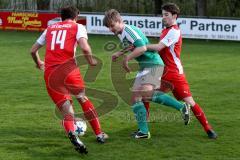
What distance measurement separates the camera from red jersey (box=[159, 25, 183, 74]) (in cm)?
798

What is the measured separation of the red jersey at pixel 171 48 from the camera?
7.98 m

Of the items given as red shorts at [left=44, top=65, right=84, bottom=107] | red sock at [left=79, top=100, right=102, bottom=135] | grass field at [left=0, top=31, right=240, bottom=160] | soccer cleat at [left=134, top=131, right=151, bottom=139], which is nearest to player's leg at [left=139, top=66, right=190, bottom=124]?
grass field at [left=0, top=31, right=240, bottom=160]

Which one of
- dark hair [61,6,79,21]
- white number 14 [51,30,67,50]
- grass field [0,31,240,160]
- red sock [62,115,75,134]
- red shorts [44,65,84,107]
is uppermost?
dark hair [61,6,79,21]

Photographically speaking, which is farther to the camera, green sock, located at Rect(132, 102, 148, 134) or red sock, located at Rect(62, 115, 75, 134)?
green sock, located at Rect(132, 102, 148, 134)

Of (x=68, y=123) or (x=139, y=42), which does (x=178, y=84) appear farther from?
(x=68, y=123)

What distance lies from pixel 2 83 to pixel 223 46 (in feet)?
39.5

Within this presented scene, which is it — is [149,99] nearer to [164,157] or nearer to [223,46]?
[164,157]

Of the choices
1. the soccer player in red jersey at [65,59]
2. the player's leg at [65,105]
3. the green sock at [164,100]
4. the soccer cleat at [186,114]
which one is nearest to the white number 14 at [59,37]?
the soccer player in red jersey at [65,59]

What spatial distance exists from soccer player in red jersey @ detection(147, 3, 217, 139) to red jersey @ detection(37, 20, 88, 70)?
3.87 feet

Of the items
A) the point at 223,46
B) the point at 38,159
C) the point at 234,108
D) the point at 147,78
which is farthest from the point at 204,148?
the point at 223,46

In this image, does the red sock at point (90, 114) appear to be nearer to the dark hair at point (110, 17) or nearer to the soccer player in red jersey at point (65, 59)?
the soccer player in red jersey at point (65, 59)

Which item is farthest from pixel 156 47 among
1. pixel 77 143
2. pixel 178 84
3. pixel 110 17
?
pixel 77 143

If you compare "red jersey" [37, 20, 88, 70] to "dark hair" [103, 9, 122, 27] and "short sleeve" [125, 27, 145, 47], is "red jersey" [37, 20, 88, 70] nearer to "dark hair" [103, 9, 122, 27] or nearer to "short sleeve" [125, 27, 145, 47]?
"dark hair" [103, 9, 122, 27]

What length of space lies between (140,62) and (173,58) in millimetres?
483
